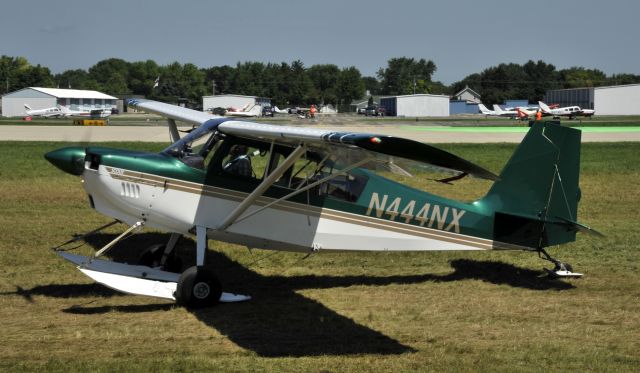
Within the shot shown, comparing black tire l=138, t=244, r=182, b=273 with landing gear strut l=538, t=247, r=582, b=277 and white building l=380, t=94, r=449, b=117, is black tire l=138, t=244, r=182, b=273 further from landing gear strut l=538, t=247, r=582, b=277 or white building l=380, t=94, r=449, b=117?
white building l=380, t=94, r=449, b=117

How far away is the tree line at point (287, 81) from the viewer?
146 m

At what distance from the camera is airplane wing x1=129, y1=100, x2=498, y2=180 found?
21.5 ft

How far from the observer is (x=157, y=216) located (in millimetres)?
9117

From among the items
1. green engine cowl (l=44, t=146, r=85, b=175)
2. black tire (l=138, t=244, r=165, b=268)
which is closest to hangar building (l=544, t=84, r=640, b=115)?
black tire (l=138, t=244, r=165, b=268)

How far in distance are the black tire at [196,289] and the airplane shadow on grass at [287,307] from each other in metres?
0.11

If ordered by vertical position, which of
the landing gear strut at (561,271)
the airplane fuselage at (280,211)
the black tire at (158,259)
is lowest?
the landing gear strut at (561,271)

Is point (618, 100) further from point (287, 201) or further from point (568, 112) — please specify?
point (287, 201)

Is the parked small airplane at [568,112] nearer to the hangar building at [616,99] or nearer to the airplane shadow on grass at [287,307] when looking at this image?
the hangar building at [616,99]

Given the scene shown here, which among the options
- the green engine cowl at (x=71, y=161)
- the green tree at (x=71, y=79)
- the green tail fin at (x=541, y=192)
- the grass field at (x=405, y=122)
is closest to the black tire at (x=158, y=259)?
the green engine cowl at (x=71, y=161)

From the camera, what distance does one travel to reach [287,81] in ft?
505

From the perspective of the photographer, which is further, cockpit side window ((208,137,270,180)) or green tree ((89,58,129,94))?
green tree ((89,58,129,94))

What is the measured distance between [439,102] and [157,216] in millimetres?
106894

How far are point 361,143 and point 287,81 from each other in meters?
149

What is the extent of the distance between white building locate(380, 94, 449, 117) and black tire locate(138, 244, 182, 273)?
103 m
